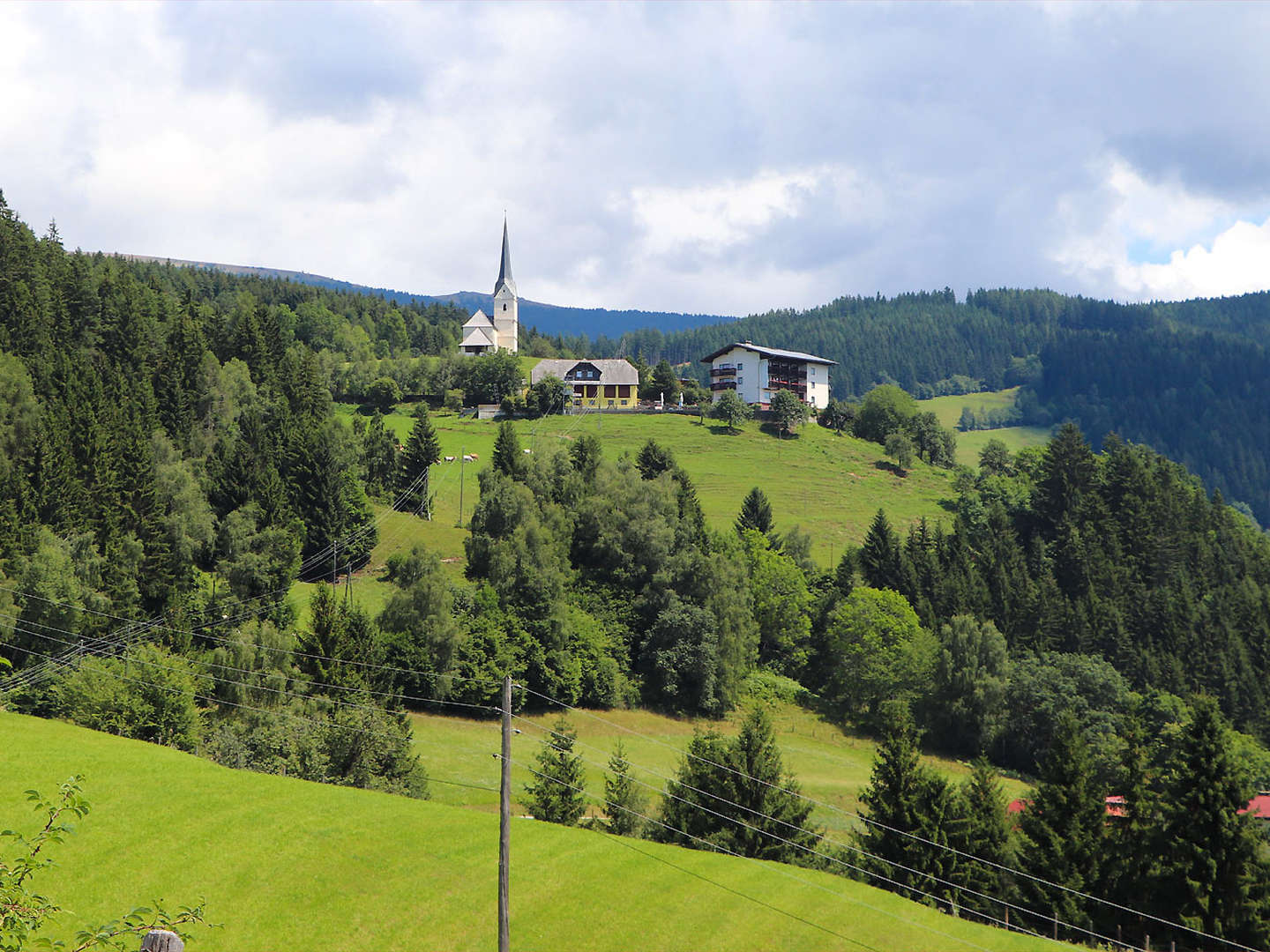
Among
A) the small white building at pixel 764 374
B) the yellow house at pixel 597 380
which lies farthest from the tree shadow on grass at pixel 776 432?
the yellow house at pixel 597 380

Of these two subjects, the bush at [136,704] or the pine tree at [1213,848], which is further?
the bush at [136,704]

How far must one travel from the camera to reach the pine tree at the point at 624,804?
4922 centimetres

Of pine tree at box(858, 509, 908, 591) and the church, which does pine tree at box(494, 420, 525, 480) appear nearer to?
pine tree at box(858, 509, 908, 591)

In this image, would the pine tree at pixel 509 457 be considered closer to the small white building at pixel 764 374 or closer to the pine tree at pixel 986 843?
the pine tree at pixel 986 843

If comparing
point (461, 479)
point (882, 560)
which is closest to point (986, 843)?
point (882, 560)

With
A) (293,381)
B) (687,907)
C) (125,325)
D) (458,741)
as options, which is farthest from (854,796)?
(125,325)

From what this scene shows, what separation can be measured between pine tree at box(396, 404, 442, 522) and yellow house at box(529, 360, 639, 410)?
2045 inches

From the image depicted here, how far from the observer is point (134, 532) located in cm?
7506

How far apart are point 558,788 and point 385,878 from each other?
12441 millimetres

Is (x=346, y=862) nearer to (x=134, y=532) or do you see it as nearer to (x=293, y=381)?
(x=134, y=532)

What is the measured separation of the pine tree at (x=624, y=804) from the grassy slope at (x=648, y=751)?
1.75 m

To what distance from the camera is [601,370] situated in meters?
162

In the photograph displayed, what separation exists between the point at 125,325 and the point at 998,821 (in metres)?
95.0

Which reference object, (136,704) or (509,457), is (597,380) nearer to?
(509,457)
